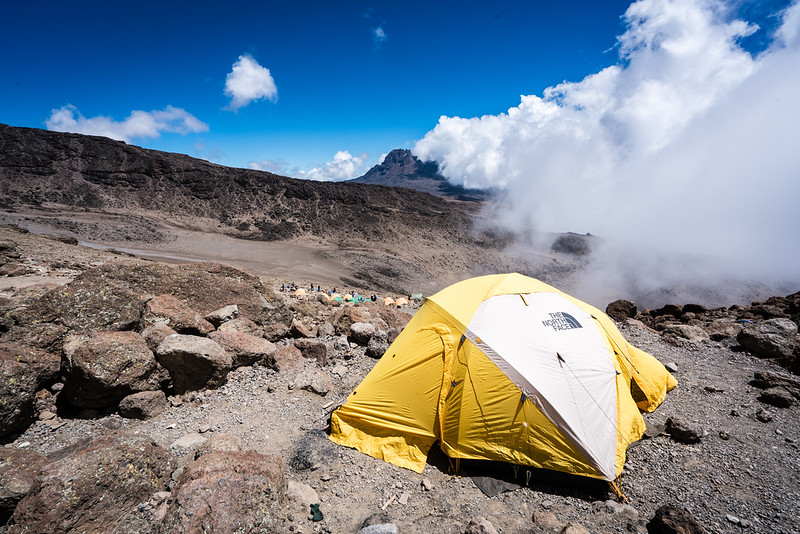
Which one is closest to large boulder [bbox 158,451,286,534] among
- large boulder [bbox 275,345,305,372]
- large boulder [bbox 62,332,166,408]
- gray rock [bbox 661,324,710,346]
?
large boulder [bbox 62,332,166,408]

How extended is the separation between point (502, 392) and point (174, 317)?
5.56 m

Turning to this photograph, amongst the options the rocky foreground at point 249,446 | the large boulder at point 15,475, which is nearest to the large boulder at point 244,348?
the rocky foreground at point 249,446

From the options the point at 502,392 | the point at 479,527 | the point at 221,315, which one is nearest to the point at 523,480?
the point at 502,392

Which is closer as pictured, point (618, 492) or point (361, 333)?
point (618, 492)

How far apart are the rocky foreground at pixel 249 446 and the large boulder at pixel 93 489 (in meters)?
0.01

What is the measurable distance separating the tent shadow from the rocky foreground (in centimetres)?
2

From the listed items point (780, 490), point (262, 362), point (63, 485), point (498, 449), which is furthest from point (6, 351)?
point (780, 490)

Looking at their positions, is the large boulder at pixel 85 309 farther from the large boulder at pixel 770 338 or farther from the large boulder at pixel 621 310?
the large boulder at pixel 621 310

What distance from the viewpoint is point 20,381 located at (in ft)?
12.4

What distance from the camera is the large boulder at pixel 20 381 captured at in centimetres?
364

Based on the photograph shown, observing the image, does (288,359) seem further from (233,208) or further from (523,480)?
(233,208)

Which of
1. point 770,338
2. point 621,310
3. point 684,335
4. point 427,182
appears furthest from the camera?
point 427,182

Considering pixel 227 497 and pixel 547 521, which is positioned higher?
pixel 227 497

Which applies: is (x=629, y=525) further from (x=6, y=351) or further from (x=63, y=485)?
(x=6, y=351)
